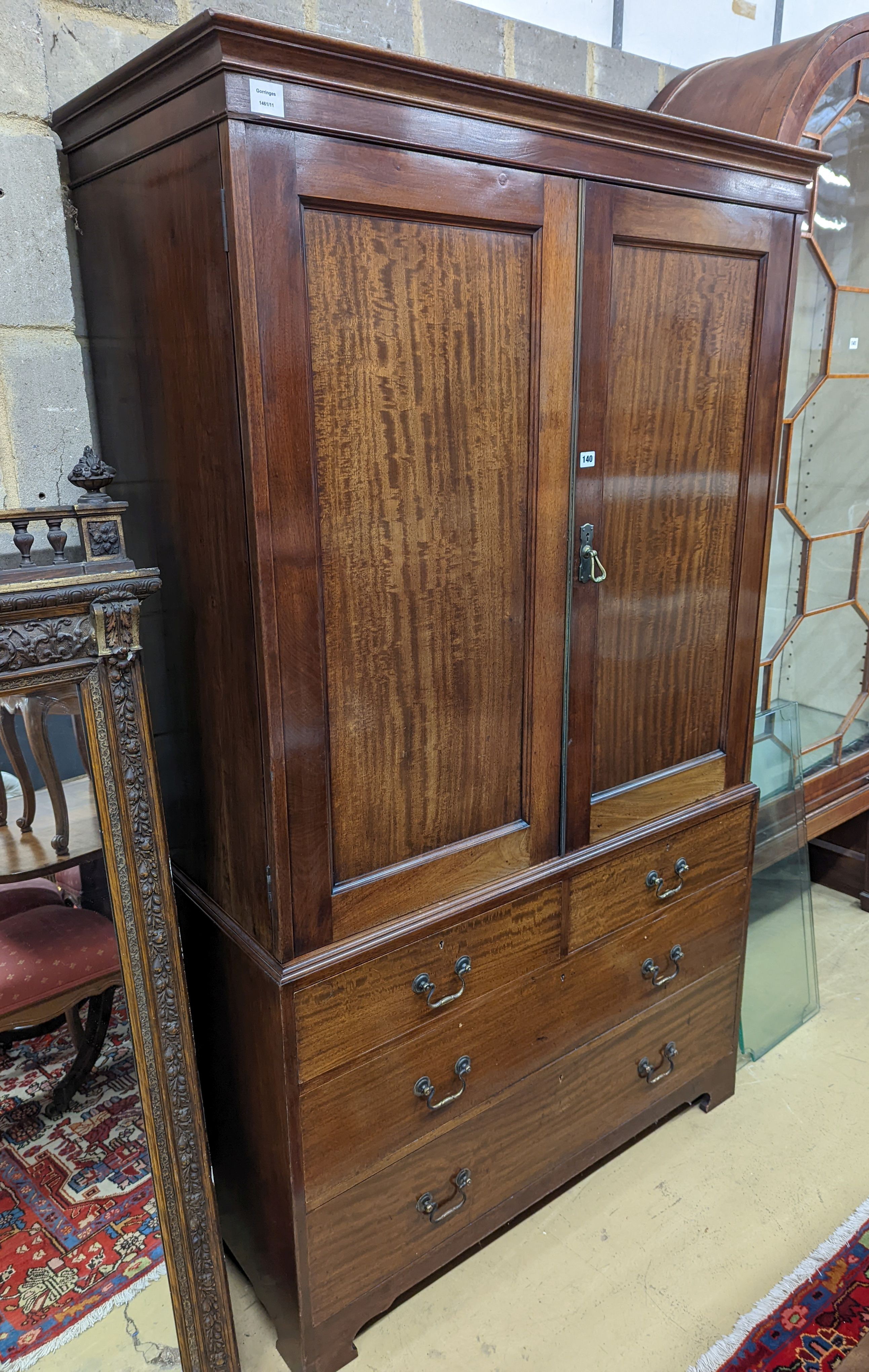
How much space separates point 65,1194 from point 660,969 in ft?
3.58

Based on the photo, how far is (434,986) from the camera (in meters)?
1.43

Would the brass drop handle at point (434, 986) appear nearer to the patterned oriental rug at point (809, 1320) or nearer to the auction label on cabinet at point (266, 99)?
the patterned oriental rug at point (809, 1320)

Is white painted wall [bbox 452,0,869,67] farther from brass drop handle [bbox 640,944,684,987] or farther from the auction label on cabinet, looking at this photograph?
brass drop handle [bbox 640,944,684,987]

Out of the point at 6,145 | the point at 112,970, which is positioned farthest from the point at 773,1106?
the point at 6,145

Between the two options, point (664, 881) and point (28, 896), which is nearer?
point (28, 896)

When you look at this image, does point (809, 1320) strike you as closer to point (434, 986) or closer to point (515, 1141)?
point (515, 1141)

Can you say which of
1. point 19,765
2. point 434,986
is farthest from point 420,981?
point 19,765

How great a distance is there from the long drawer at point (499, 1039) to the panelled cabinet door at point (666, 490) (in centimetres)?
25

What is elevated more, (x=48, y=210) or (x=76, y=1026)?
(x=48, y=210)

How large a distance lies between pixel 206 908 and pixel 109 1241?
1.77ft

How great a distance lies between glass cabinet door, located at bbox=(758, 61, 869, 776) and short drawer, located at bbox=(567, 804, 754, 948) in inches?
19.8

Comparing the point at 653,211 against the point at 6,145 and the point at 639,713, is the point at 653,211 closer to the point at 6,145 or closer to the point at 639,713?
the point at 639,713

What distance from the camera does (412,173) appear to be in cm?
113

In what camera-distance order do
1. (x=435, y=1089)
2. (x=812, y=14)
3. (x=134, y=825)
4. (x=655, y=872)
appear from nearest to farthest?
(x=134, y=825)
(x=435, y=1089)
(x=655, y=872)
(x=812, y=14)
